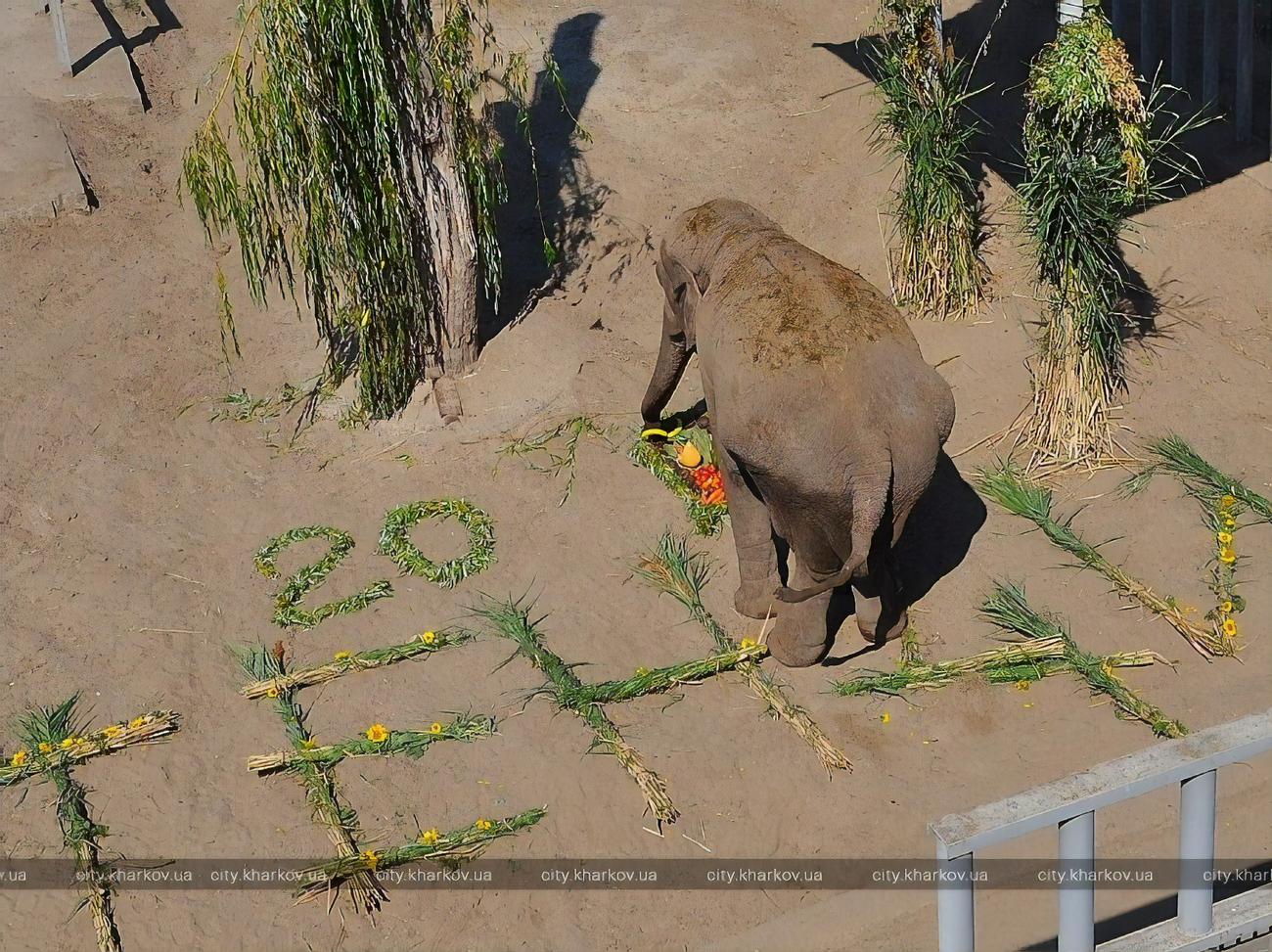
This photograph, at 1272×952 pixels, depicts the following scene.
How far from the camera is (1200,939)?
3859mm

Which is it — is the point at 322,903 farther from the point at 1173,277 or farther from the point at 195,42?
the point at 195,42

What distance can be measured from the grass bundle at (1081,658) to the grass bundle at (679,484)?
1.43 m

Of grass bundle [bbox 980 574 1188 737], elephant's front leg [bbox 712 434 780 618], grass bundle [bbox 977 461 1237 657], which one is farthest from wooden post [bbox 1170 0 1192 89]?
elephant's front leg [bbox 712 434 780 618]

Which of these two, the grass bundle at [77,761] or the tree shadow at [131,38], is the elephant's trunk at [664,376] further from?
the tree shadow at [131,38]

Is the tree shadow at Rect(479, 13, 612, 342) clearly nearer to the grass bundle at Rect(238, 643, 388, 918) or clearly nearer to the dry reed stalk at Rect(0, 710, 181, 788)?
the grass bundle at Rect(238, 643, 388, 918)

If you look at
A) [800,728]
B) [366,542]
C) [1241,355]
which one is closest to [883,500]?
[800,728]

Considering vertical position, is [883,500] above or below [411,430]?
above

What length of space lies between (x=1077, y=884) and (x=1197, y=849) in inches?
12.7

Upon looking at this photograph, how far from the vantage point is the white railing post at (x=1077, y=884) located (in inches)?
142

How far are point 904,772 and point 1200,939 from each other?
2707mm

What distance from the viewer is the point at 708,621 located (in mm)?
7359

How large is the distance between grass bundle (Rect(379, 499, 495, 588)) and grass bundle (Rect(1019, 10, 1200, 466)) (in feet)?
9.64

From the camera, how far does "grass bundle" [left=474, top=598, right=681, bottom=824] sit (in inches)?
254

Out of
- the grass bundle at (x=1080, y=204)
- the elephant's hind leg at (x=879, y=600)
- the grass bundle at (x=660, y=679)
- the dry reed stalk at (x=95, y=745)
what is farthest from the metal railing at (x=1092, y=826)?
the grass bundle at (x=1080, y=204)
